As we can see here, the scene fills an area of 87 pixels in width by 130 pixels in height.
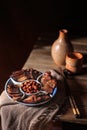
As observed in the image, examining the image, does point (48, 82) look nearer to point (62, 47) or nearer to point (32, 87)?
point (32, 87)

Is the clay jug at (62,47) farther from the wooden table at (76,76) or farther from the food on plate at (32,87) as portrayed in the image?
the food on plate at (32,87)

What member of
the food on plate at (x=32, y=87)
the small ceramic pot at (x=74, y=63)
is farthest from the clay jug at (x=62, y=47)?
the food on plate at (x=32, y=87)

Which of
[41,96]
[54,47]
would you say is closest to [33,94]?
[41,96]

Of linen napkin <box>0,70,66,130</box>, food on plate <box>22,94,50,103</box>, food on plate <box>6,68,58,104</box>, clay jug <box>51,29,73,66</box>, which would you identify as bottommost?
linen napkin <box>0,70,66,130</box>

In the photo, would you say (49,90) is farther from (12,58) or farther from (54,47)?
(12,58)

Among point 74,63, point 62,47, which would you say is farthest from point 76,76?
point 62,47

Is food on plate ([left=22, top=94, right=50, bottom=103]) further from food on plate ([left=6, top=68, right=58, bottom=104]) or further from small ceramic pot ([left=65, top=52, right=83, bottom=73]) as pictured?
small ceramic pot ([left=65, top=52, right=83, bottom=73])

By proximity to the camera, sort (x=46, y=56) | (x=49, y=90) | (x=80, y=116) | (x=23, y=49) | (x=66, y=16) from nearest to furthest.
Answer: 1. (x=80, y=116)
2. (x=49, y=90)
3. (x=46, y=56)
4. (x=66, y=16)
5. (x=23, y=49)

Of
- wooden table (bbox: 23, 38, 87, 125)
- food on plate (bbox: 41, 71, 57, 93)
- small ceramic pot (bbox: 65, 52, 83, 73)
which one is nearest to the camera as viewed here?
wooden table (bbox: 23, 38, 87, 125)

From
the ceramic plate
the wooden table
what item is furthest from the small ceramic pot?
the ceramic plate
